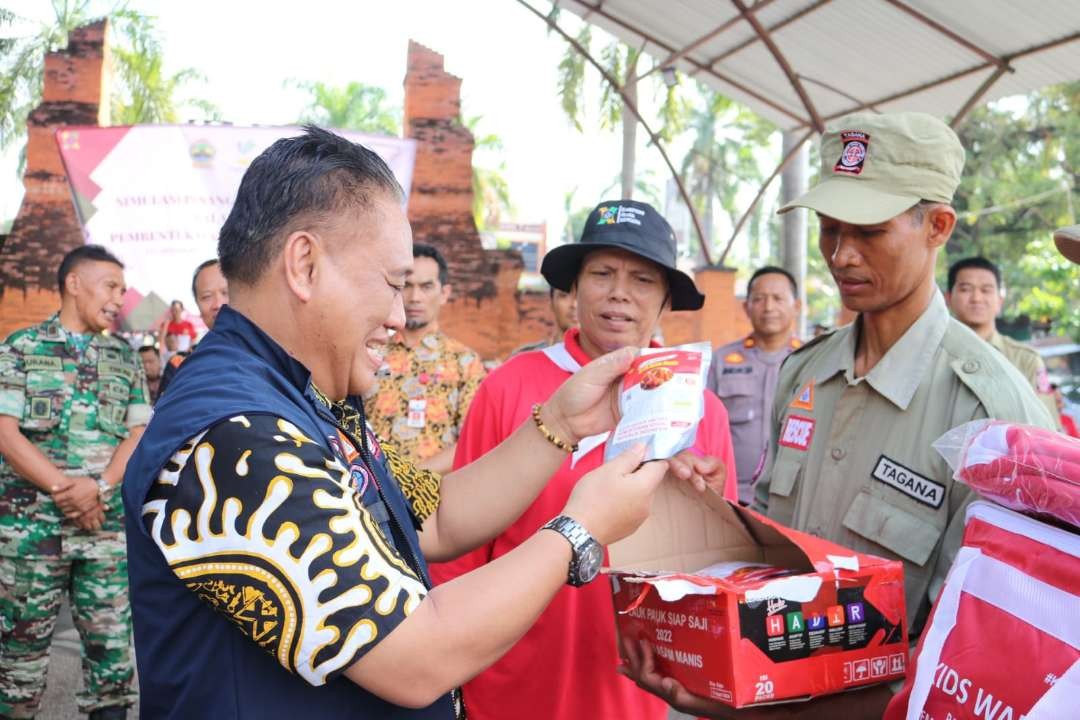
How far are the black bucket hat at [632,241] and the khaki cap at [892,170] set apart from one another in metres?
0.66

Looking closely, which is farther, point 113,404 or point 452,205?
point 452,205

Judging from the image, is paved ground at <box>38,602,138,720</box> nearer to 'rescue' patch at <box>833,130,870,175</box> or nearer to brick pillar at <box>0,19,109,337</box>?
'rescue' patch at <box>833,130,870,175</box>

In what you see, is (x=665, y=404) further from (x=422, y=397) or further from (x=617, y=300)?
(x=422, y=397)

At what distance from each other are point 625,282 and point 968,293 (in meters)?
3.66

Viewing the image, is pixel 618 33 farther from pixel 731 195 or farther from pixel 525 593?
pixel 731 195

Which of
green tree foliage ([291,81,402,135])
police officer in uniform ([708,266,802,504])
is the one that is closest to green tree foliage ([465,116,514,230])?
green tree foliage ([291,81,402,135])

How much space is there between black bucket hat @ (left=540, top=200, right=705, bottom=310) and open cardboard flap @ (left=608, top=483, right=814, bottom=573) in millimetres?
902

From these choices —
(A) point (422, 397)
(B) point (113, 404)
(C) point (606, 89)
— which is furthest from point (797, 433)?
(C) point (606, 89)

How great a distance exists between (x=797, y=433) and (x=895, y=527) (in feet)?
1.36

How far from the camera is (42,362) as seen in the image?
4.20 metres

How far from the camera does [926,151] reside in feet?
6.43

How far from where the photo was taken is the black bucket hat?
8.59 ft

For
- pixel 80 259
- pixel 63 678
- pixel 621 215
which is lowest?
pixel 63 678

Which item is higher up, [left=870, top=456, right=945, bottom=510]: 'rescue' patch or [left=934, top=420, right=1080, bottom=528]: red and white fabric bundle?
[left=934, top=420, right=1080, bottom=528]: red and white fabric bundle
